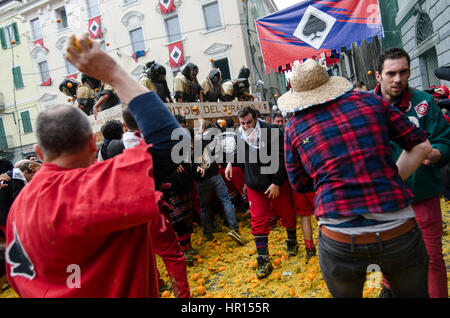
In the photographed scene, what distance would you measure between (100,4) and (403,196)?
26172 millimetres

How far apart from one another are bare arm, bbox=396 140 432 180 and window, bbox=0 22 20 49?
3321 centimetres

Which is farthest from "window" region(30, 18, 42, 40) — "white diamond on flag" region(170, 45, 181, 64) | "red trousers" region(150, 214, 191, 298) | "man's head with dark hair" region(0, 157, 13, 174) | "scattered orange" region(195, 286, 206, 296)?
"scattered orange" region(195, 286, 206, 296)

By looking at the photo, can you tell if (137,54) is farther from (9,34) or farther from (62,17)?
(9,34)

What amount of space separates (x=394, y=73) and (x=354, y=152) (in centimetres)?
119

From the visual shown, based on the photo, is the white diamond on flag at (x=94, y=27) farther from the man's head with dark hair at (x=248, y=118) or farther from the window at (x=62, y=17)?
the man's head with dark hair at (x=248, y=118)

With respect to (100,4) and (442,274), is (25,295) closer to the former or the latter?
(442,274)

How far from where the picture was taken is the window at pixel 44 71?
83.4ft

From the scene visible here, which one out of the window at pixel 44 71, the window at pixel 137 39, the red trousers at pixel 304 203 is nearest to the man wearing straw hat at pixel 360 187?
the red trousers at pixel 304 203

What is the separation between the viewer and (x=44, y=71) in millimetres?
25594

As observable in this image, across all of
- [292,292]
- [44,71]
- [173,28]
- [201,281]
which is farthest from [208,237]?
[44,71]

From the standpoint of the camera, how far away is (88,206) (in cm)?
98

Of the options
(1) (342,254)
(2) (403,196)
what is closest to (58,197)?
(1) (342,254)

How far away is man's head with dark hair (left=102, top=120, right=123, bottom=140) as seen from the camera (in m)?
3.51

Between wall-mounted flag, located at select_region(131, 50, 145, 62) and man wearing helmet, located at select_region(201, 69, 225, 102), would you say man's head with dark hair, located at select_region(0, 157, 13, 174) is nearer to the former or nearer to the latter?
man wearing helmet, located at select_region(201, 69, 225, 102)
